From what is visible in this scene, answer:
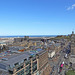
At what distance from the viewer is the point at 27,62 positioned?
5284cm

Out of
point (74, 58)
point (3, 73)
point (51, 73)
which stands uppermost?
point (3, 73)

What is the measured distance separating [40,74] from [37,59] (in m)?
12.4

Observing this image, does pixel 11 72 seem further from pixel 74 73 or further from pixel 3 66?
pixel 74 73

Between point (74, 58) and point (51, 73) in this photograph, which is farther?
point (74, 58)

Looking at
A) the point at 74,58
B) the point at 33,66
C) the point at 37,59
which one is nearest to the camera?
the point at 33,66

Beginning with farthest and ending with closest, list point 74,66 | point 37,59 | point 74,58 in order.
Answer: point 74,58 < point 74,66 < point 37,59

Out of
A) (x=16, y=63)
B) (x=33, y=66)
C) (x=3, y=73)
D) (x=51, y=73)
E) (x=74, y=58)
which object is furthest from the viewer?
(x=74, y=58)

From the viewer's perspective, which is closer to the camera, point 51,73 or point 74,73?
point 74,73

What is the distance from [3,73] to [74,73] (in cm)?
5166

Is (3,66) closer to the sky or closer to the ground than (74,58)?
closer to the sky

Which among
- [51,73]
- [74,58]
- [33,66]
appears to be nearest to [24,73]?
[33,66]

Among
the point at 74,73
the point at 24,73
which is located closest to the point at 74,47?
the point at 74,73

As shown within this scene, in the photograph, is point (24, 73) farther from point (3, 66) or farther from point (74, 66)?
point (74, 66)

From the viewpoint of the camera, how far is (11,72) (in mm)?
41656
